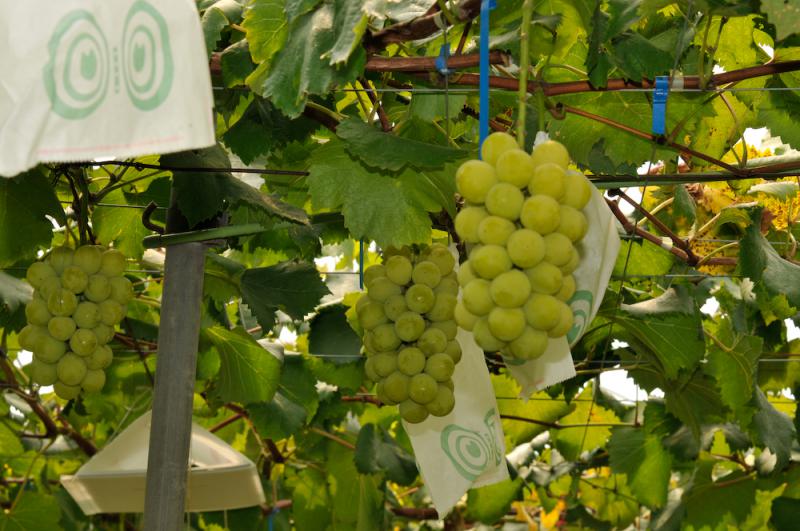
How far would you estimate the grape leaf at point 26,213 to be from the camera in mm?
2256

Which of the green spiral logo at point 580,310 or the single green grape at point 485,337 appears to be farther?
the green spiral logo at point 580,310

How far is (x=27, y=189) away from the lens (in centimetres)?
227

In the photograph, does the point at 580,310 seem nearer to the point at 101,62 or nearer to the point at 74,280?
the point at 101,62

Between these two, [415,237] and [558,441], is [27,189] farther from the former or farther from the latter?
[558,441]

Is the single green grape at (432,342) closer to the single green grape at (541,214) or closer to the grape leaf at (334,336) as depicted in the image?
the single green grape at (541,214)

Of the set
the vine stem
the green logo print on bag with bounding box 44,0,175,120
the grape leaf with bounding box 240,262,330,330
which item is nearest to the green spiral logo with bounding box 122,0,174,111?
the green logo print on bag with bounding box 44,0,175,120

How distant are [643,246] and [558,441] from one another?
1.29 meters

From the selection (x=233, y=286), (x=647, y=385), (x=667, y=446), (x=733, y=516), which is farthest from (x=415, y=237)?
(x=733, y=516)

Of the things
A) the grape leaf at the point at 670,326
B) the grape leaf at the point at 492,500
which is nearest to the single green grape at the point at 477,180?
the grape leaf at the point at 670,326

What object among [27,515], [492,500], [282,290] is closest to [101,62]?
[282,290]

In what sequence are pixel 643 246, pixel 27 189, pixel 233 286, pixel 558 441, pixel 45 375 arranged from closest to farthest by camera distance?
1. pixel 45 375
2. pixel 27 189
3. pixel 233 286
4. pixel 643 246
5. pixel 558 441

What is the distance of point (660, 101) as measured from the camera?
5.95ft

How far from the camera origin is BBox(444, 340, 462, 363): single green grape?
1.84m

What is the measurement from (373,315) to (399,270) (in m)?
0.09
